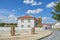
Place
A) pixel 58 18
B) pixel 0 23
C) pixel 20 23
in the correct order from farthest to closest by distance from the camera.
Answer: pixel 20 23 < pixel 0 23 < pixel 58 18

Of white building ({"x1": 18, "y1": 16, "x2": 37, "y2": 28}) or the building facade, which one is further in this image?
white building ({"x1": 18, "y1": 16, "x2": 37, "y2": 28})

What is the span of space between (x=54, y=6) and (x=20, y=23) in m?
18.7

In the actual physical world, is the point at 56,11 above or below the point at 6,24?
above

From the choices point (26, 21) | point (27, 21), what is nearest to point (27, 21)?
point (27, 21)

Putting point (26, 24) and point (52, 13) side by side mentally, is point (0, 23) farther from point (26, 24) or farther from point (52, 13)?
point (52, 13)

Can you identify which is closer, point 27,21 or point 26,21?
point 26,21

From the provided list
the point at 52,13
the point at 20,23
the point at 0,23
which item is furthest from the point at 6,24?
the point at 52,13

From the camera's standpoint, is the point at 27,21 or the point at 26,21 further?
the point at 27,21

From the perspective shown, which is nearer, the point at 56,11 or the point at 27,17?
the point at 56,11

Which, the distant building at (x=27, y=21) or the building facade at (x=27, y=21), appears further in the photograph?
the distant building at (x=27, y=21)

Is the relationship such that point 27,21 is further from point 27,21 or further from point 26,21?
point 26,21

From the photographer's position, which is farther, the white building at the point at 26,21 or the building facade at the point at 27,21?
the white building at the point at 26,21

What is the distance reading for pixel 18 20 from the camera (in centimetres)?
7669

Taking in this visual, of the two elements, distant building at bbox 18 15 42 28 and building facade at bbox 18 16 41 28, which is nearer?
building facade at bbox 18 16 41 28
